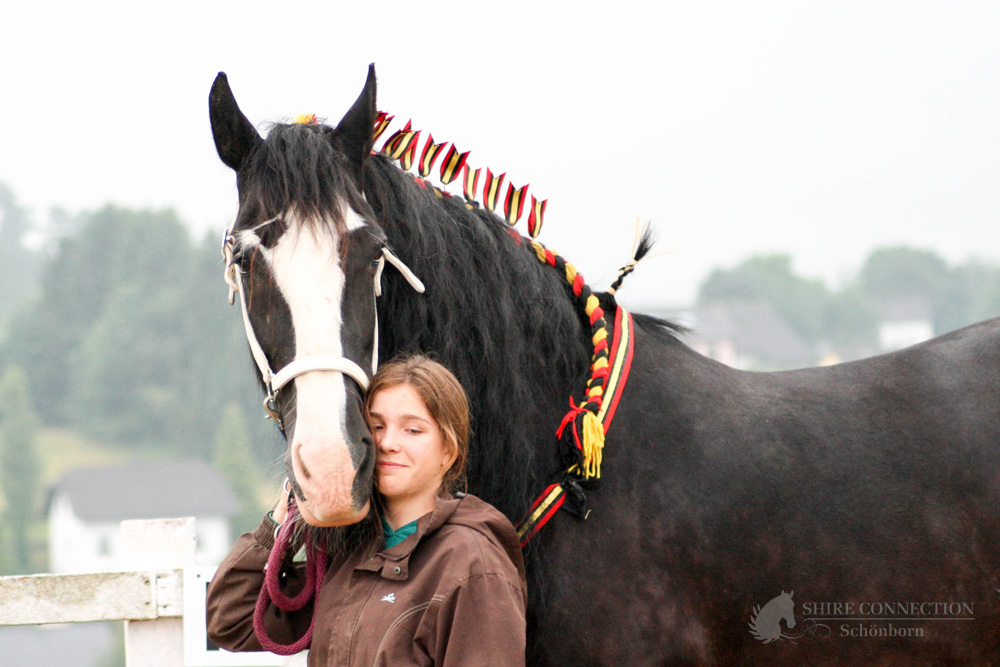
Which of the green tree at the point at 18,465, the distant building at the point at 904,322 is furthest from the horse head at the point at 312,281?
the distant building at the point at 904,322

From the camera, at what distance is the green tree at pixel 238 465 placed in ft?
199

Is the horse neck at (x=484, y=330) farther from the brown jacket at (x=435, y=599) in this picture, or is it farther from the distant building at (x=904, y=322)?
the distant building at (x=904, y=322)

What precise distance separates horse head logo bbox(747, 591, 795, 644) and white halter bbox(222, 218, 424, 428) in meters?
1.19

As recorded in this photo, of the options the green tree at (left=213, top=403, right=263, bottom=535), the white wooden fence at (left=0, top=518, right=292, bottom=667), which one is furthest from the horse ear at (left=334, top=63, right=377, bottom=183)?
the green tree at (left=213, top=403, right=263, bottom=535)

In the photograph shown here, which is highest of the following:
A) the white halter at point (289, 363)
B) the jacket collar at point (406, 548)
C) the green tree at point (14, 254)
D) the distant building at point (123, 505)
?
the green tree at point (14, 254)

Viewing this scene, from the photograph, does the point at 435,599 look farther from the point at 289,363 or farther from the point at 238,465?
the point at 238,465

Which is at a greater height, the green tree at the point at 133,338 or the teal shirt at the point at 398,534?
the green tree at the point at 133,338

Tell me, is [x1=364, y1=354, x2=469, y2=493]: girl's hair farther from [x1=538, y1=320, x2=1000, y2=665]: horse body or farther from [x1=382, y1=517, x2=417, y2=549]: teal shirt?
[x1=538, y1=320, x2=1000, y2=665]: horse body

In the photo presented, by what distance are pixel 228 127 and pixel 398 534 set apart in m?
1.05

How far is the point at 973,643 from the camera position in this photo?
2.62m

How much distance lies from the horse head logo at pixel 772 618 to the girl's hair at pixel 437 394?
0.94m

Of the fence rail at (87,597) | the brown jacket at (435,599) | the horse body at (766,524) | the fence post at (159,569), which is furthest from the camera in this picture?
the fence post at (159,569)

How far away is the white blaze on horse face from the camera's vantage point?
6.48ft

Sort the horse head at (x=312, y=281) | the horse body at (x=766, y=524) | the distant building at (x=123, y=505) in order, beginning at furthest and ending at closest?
the distant building at (x=123, y=505), the horse body at (x=766, y=524), the horse head at (x=312, y=281)
